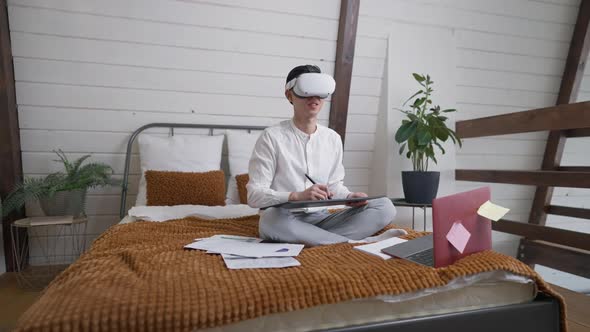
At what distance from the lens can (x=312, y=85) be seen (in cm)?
169

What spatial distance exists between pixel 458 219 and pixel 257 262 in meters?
0.63

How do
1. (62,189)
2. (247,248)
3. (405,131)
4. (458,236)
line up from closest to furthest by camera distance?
(458,236) < (247,248) < (62,189) < (405,131)

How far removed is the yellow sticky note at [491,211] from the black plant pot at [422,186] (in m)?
1.39

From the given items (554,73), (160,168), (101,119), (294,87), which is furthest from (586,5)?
(101,119)

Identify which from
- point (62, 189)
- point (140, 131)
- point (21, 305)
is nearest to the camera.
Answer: point (21, 305)

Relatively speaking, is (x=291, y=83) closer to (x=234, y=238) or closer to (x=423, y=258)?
(x=234, y=238)

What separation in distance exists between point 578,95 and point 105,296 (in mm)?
3946

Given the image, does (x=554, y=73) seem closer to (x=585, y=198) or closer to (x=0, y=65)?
(x=585, y=198)

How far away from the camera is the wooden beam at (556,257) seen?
8.75ft

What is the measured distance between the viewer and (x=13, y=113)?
88.8 inches

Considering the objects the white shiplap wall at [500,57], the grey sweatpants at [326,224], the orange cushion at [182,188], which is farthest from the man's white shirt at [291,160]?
the white shiplap wall at [500,57]

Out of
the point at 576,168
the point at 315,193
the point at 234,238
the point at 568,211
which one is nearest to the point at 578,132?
the point at 576,168

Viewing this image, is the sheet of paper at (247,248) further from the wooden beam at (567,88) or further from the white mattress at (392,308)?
the wooden beam at (567,88)

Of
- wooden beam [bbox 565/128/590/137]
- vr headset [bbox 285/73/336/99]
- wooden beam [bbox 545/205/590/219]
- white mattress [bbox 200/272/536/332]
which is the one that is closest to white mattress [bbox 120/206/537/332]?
white mattress [bbox 200/272/536/332]
